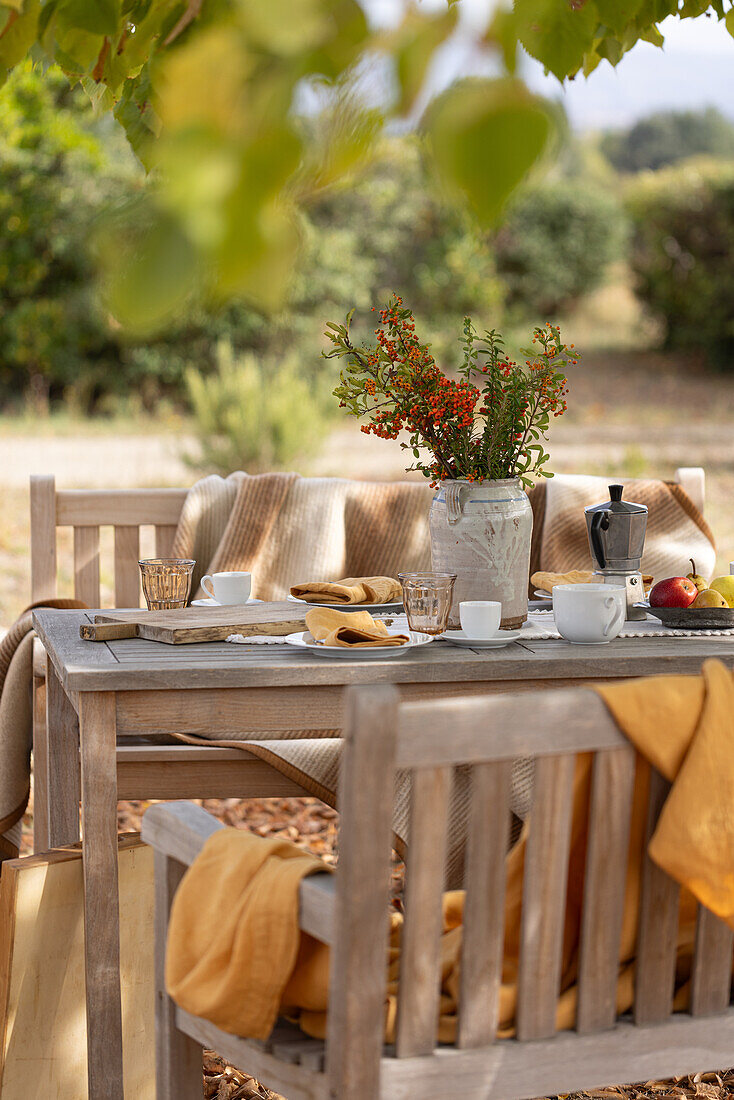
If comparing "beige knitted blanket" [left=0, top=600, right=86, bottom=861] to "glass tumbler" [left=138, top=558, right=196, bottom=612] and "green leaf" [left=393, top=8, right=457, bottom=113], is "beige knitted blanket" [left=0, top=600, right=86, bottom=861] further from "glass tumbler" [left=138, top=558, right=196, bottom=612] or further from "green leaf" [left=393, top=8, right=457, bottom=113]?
"green leaf" [left=393, top=8, right=457, bottom=113]

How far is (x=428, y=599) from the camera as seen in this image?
2.09 m

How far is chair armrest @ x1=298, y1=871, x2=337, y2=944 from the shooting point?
1.21m

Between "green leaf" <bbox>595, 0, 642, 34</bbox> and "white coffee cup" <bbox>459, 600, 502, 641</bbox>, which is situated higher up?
"green leaf" <bbox>595, 0, 642, 34</bbox>

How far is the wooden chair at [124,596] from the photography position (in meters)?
2.55

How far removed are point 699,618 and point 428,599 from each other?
1.70 ft

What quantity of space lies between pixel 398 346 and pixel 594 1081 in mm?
1267

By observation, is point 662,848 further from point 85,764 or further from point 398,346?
point 398,346

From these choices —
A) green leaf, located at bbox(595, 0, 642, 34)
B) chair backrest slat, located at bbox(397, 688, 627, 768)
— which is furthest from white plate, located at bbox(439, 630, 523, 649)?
green leaf, located at bbox(595, 0, 642, 34)

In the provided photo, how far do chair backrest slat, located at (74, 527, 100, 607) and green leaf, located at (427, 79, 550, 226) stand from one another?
8.98ft

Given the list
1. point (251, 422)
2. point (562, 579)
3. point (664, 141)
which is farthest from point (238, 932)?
point (664, 141)

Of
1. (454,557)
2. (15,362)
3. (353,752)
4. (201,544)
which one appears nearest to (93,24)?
(353,752)

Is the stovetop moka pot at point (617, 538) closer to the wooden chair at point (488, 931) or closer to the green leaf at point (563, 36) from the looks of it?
the wooden chair at point (488, 931)

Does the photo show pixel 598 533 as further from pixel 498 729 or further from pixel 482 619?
pixel 498 729

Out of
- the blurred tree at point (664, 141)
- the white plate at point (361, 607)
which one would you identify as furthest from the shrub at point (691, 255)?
the blurred tree at point (664, 141)
